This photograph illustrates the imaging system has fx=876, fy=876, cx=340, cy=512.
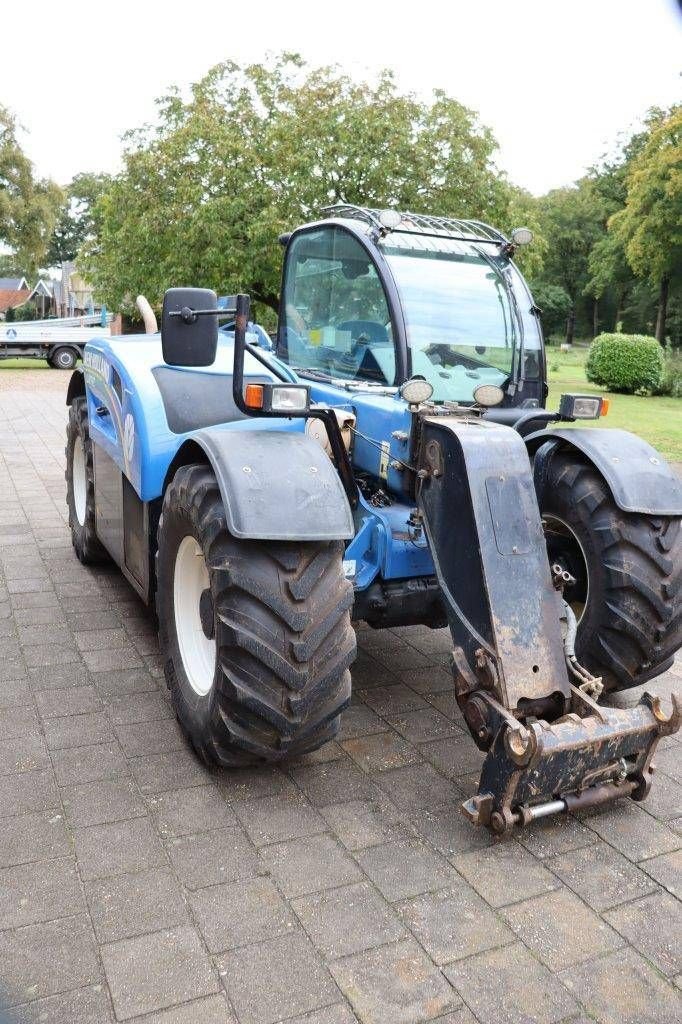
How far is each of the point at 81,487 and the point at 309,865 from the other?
4121 millimetres

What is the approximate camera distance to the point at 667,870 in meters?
2.89

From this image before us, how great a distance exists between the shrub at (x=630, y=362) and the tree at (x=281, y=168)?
369 inches

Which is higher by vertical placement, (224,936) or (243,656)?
(243,656)

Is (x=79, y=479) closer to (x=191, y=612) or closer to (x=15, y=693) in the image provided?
(x=15, y=693)

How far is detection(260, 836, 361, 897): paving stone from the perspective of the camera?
2.73m

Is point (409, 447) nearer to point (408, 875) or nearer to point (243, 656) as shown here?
point (243, 656)

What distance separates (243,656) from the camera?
9.77ft

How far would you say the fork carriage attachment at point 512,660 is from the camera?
282 centimetres

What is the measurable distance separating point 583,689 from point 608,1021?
43.2 inches

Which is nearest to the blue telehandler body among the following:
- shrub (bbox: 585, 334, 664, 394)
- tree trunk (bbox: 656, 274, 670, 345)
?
shrub (bbox: 585, 334, 664, 394)

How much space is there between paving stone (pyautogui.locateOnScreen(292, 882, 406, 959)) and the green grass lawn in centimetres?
968

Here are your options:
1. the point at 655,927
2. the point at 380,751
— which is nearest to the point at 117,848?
the point at 380,751

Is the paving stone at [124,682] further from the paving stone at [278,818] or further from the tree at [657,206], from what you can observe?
the tree at [657,206]

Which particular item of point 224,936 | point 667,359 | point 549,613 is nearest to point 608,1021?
point 224,936
